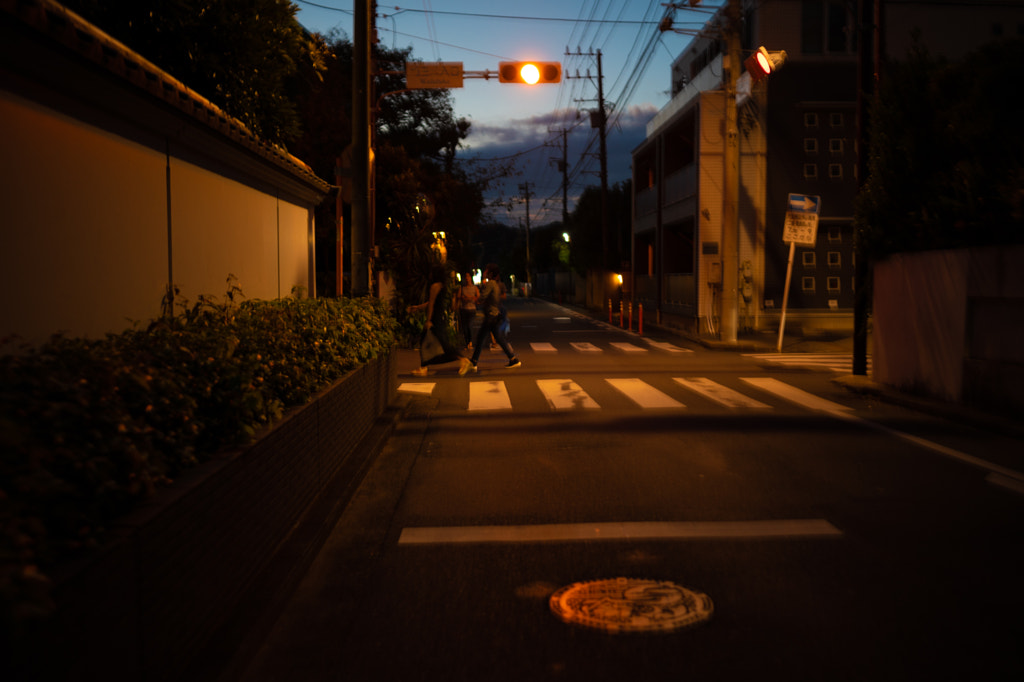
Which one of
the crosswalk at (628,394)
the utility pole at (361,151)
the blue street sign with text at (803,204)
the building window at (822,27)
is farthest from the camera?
the building window at (822,27)

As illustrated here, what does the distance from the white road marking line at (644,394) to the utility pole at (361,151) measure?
181 inches

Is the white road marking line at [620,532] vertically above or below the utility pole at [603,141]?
below

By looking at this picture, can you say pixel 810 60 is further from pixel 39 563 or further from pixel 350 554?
pixel 39 563

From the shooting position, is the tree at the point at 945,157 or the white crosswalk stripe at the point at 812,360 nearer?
the tree at the point at 945,157

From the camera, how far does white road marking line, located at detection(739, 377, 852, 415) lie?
11906 millimetres

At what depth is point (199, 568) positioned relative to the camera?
12.7ft

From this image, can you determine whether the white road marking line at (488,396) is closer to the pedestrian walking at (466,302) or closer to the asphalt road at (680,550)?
the asphalt road at (680,550)

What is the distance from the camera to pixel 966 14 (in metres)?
28.9

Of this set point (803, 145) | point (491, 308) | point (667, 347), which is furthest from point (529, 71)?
point (803, 145)

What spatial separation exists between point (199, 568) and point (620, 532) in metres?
3.02

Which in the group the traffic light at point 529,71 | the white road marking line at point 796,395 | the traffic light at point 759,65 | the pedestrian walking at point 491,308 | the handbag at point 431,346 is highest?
the traffic light at point 759,65

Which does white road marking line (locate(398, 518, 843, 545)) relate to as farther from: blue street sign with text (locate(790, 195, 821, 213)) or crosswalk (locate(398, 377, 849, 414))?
blue street sign with text (locate(790, 195, 821, 213))

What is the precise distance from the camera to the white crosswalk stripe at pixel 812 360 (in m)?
18.0

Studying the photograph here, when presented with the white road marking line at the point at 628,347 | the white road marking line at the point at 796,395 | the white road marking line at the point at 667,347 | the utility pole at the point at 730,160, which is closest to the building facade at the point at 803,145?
the white road marking line at the point at 667,347
